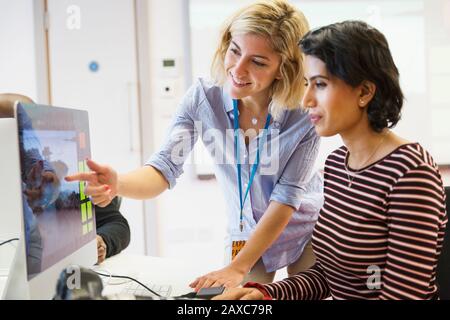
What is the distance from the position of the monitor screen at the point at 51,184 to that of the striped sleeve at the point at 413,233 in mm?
605

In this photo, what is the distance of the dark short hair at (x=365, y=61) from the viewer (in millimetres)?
861

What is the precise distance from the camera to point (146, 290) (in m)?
1.08

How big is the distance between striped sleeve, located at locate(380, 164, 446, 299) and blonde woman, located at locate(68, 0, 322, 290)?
403 millimetres

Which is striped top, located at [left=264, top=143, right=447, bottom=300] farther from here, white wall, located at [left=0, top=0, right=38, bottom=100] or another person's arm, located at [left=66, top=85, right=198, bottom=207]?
white wall, located at [left=0, top=0, right=38, bottom=100]

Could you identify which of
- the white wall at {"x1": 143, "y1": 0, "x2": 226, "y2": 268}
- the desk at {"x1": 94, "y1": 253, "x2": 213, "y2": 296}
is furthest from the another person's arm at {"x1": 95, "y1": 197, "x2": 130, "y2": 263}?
the white wall at {"x1": 143, "y1": 0, "x2": 226, "y2": 268}

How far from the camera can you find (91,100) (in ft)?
9.59

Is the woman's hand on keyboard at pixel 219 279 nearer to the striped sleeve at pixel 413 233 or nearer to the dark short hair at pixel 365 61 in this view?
the striped sleeve at pixel 413 233

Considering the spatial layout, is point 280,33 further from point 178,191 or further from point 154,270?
point 178,191

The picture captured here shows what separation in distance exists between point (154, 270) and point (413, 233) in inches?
28.5

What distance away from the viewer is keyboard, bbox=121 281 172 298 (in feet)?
3.49

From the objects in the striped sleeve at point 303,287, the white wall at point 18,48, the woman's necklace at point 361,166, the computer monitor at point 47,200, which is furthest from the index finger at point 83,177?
the white wall at point 18,48
